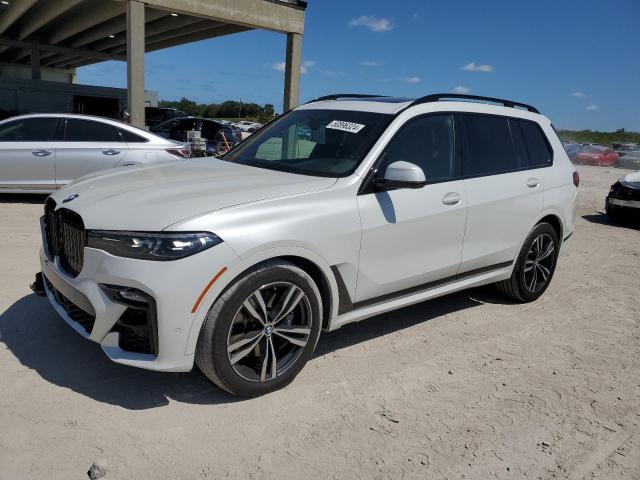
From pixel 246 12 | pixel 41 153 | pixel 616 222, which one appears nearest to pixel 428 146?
pixel 41 153

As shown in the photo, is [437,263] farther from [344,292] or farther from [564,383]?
[564,383]

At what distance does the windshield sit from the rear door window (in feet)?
2.77

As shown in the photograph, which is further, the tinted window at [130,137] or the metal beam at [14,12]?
the metal beam at [14,12]

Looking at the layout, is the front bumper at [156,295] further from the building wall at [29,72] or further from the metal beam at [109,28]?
the building wall at [29,72]

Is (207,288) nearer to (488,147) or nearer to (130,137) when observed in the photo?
(488,147)

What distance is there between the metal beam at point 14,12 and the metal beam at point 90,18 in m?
1.99

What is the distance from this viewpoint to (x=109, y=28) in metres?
24.3

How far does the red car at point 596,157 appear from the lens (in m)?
31.9

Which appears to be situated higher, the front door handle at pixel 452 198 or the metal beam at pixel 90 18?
the metal beam at pixel 90 18

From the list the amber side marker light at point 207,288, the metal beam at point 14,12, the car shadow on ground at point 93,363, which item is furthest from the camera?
the metal beam at point 14,12

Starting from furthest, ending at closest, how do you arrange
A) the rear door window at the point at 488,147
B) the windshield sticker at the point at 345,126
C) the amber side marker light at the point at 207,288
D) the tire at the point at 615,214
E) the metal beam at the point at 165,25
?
the metal beam at the point at 165,25
the tire at the point at 615,214
the rear door window at the point at 488,147
the windshield sticker at the point at 345,126
the amber side marker light at the point at 207,288

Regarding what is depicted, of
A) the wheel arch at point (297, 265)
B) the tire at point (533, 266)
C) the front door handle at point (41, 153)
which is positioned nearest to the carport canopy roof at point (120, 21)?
the front door handle at point (41, 153)

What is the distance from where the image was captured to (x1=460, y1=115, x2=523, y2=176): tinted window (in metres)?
4.31

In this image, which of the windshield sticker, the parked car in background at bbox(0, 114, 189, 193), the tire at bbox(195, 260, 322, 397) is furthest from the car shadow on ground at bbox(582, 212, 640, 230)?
the tire at bbox(195, 260, 322, 397)
